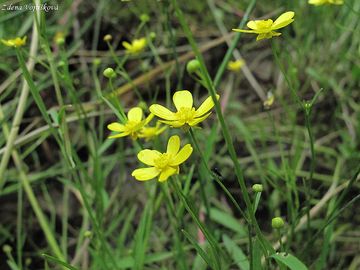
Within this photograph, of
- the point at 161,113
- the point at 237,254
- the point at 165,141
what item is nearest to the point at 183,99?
the point at 161,113

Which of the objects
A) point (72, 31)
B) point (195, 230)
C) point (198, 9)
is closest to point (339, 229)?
point (195, 230)

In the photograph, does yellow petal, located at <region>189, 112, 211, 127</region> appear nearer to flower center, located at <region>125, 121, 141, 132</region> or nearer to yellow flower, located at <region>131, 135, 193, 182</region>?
yellow flower, located at <region>131, 135, 193, 182</region>

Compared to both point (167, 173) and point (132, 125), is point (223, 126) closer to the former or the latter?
point (167, 173)

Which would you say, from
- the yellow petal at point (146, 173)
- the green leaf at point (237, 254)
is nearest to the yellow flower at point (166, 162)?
the yellow petal at point (146, 173)

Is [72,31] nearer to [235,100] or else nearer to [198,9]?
[198,9]

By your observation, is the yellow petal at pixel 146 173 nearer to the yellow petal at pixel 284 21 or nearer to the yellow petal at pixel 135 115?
the yellow petal at pixel 135 115

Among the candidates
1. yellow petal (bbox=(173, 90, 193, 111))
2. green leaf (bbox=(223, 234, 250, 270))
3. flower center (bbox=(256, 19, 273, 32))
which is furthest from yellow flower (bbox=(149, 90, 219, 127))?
green leaf (bbox=(223, 234, 250, 270))
